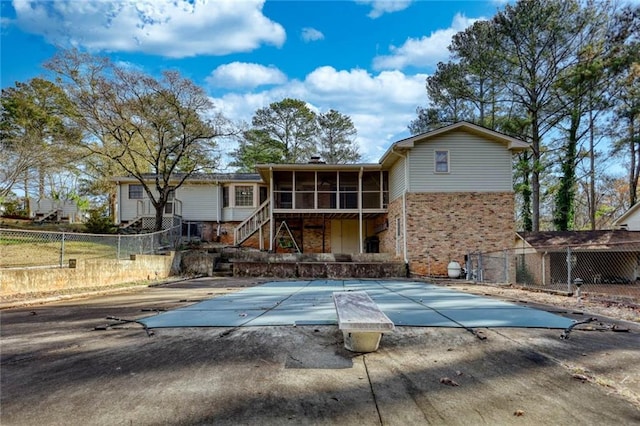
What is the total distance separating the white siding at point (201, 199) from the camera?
20.9 meters

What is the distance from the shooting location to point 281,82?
93.7ft

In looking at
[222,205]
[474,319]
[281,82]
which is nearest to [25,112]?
[222,205]

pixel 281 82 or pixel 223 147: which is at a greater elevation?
pixel 281 82

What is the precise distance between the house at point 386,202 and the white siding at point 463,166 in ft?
0.14

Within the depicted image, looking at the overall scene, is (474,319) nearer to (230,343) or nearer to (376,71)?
(230,343)

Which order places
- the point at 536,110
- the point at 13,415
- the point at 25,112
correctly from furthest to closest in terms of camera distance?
the point at 25,112, the point at 536,110, the point at 13,415

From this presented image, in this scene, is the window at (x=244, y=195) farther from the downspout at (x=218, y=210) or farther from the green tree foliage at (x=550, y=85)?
the green tree foliage at (x=550, y=85)

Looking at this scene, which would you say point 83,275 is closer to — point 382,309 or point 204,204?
point 382,309

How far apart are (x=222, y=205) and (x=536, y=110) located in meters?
19.3

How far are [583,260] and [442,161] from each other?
37.8ft

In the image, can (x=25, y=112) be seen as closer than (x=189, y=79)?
No

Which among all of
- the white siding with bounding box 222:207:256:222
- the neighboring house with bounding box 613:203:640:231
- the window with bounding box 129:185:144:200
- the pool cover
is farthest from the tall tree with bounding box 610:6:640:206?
the window with bounding box 129:185:144:200

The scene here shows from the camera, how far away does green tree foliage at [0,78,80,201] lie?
14984 millimetres

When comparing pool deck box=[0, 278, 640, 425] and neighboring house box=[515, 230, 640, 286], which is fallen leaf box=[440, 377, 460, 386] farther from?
neighboring house box=[515, 230, 640, 286]
